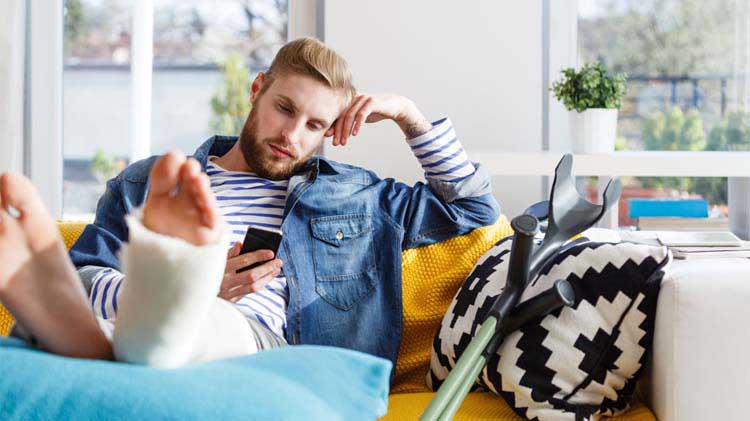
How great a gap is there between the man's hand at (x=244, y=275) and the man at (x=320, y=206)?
10 cm

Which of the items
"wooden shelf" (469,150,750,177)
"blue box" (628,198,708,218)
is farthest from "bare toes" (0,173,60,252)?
"blue box" (628,198,708,218)

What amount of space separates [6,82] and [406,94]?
139cm

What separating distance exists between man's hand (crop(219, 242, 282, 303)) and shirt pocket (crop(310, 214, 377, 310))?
8.3 inches

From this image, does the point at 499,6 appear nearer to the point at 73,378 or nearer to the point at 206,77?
the point at 206,77

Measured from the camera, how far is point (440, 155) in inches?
78.0

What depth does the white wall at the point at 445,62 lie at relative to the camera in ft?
9.27

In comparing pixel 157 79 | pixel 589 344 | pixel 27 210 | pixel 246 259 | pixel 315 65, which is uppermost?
pixel 157 79

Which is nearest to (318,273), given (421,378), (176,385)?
(421,378)

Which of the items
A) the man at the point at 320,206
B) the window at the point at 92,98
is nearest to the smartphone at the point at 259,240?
the man at the point at 320,206

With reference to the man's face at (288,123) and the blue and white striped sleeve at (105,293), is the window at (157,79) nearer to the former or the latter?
the man's face at (288,123)

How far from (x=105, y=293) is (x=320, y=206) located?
461 mm

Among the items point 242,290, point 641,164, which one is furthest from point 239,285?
point 641,164

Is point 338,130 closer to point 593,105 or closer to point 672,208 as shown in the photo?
point 593,105

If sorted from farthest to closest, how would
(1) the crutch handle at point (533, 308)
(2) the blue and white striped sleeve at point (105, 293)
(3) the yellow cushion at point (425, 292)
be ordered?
(3) the yellow cushion at point (425, 292), (2) the blue and white striped sleeve at point (105, 293), (1) the crutch handle at point (533, 308)
